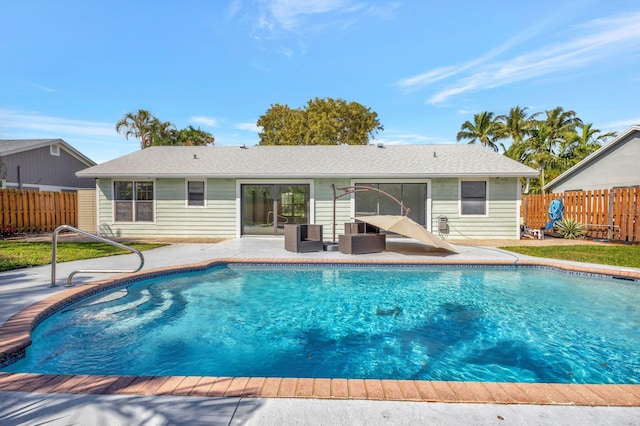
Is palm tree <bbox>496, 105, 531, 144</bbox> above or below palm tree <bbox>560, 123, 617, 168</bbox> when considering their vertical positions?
above

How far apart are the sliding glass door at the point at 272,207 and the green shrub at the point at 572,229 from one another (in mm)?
10780

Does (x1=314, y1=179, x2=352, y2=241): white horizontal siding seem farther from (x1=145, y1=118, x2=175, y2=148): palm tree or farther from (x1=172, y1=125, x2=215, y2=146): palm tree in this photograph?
(x1=145, y1=118, x2=175, y2=148): palm tree

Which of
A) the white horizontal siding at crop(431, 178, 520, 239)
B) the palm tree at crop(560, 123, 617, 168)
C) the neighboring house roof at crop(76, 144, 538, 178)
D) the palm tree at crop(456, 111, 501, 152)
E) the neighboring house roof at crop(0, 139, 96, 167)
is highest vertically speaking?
the palm tree at crop(456, 111, 501, 152)

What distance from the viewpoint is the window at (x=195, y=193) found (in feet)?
44.6

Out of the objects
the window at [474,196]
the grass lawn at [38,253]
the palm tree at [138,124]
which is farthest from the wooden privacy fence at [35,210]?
the window at [474,196]

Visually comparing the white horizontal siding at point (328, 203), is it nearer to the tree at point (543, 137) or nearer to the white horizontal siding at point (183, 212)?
the white horizontal siding at point (183, 212)

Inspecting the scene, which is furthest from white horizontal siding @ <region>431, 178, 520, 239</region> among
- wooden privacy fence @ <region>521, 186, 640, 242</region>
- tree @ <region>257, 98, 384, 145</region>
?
tree @ <region>257, 98, 384, 145</region>

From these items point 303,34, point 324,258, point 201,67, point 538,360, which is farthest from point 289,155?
point 538,360

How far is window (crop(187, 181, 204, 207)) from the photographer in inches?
535

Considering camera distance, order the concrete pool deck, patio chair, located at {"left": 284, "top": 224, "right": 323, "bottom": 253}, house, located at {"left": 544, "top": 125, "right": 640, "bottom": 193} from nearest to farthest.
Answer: the concrete pool deck < patio chair, located at {"left": 284, "top": 224, "right": 323, "bottom": 253} < house, located at {"left": 544, "top": 125, "right": 640, "bottom": 193}

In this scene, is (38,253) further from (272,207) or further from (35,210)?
(35,210)

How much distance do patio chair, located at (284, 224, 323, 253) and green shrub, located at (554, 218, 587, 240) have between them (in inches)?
426

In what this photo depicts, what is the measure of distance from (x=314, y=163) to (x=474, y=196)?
21.7 feet

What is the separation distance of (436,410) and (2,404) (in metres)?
3.04
